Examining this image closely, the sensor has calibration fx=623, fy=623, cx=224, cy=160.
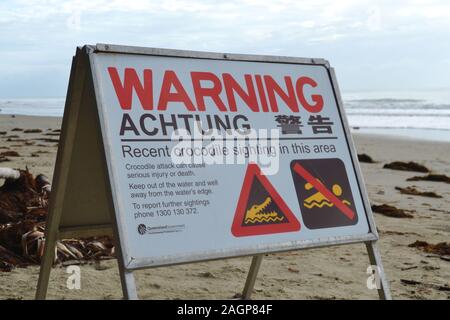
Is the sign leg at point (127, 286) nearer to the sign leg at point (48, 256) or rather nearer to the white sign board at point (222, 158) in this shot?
the white sign board at point (222, 158)

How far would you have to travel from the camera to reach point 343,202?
3.64 metres

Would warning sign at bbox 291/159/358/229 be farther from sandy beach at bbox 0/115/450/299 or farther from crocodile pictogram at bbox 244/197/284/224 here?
sandy beach at bbox 0/115/450/299

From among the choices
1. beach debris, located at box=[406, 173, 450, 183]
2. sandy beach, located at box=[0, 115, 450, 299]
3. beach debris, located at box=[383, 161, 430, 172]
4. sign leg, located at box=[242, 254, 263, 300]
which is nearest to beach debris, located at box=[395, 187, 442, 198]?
beach debris, located at box=[406, 173, 450, 183]

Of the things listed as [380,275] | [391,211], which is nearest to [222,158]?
[380,275]

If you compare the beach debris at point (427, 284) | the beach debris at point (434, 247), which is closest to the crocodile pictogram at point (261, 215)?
the beach debris at point (427, 284)

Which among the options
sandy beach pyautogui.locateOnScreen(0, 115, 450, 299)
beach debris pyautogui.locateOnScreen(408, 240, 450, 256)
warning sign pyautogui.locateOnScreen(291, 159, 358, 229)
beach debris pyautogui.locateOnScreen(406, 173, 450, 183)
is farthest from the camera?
beach debris pyautogui.locateOnScreen(406, 173, 450, 183)

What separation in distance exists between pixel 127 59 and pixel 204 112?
0.49 m

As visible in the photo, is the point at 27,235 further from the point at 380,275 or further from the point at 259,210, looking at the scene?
the point at 380,275

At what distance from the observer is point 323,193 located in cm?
358

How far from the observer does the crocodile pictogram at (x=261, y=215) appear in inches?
129

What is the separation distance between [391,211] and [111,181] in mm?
4762

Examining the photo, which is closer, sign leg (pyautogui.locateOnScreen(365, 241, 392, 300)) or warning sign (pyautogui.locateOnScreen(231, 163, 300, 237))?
warning sign (pyautogui.locateOnScreen(231, 163, 300, 237))

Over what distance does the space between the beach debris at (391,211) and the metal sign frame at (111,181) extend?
3.24 metres

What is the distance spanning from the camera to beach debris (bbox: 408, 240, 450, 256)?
5414 millimetres
